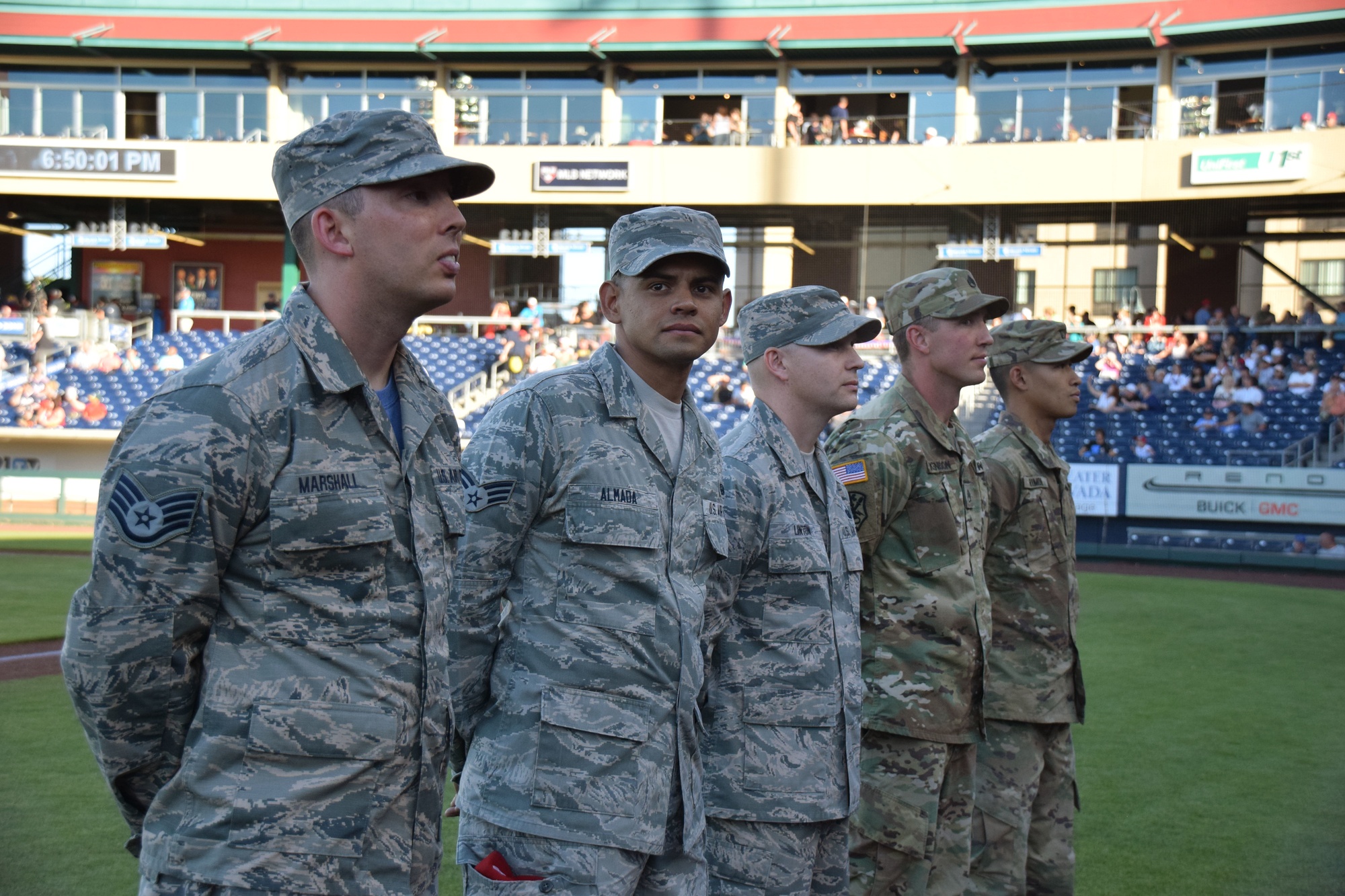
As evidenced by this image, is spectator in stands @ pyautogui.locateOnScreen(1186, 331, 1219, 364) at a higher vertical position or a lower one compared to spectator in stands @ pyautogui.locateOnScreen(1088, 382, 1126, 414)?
higher

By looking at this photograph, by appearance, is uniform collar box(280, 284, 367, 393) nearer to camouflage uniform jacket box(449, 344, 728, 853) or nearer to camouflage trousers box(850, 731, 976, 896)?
camouflage uniform jacket box(449, 344, 728, 853)

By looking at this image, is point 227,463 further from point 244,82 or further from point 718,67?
point 244,82

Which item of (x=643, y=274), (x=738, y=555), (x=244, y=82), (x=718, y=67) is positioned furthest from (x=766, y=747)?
(x=244, y=82)

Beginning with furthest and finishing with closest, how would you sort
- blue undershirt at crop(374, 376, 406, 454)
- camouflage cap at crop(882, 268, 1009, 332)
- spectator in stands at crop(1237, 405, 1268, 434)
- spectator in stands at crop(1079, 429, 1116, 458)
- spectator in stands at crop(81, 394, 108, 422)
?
spectator in stands at crop(81, 394, 108, 422)
spectator in stands at crop(1237, 405, 1268, 434)
spectator in stands at crop(1079, 429, 1116, 458)
camouflage cap at crop(882, 268, 1009, 332)
blue undershirt at crop(374, 376, 406, 454)

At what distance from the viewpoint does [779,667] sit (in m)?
3.43

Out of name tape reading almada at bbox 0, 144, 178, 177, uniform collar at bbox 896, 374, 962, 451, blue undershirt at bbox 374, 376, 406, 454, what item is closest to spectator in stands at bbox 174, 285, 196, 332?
name tape reading almada at bbox 0, 144, 178, 177

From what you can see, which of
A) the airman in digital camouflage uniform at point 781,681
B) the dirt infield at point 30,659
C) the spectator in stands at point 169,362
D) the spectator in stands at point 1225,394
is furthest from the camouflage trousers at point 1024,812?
the spectator in stands at point 169,362

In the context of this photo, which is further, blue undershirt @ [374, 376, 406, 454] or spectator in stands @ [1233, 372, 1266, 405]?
spectator in stands @ [1233, 372, 1266, 405]

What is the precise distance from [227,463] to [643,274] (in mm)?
1332

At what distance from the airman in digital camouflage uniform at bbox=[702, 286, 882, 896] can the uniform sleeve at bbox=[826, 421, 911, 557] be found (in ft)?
1.04

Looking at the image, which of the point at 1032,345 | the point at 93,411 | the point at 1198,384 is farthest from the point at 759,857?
the point at 93,411

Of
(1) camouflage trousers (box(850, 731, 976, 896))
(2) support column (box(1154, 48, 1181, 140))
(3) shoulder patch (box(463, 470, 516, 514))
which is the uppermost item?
(2) support column (box(1154, 48, 1181, 140))

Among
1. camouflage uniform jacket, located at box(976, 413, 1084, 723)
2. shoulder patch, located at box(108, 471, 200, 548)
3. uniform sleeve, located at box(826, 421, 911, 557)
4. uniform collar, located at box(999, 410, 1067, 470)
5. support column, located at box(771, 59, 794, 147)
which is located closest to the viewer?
shoulder patch, located at box(108, 471, 200, 548)

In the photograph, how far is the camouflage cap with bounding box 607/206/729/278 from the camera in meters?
3.01
